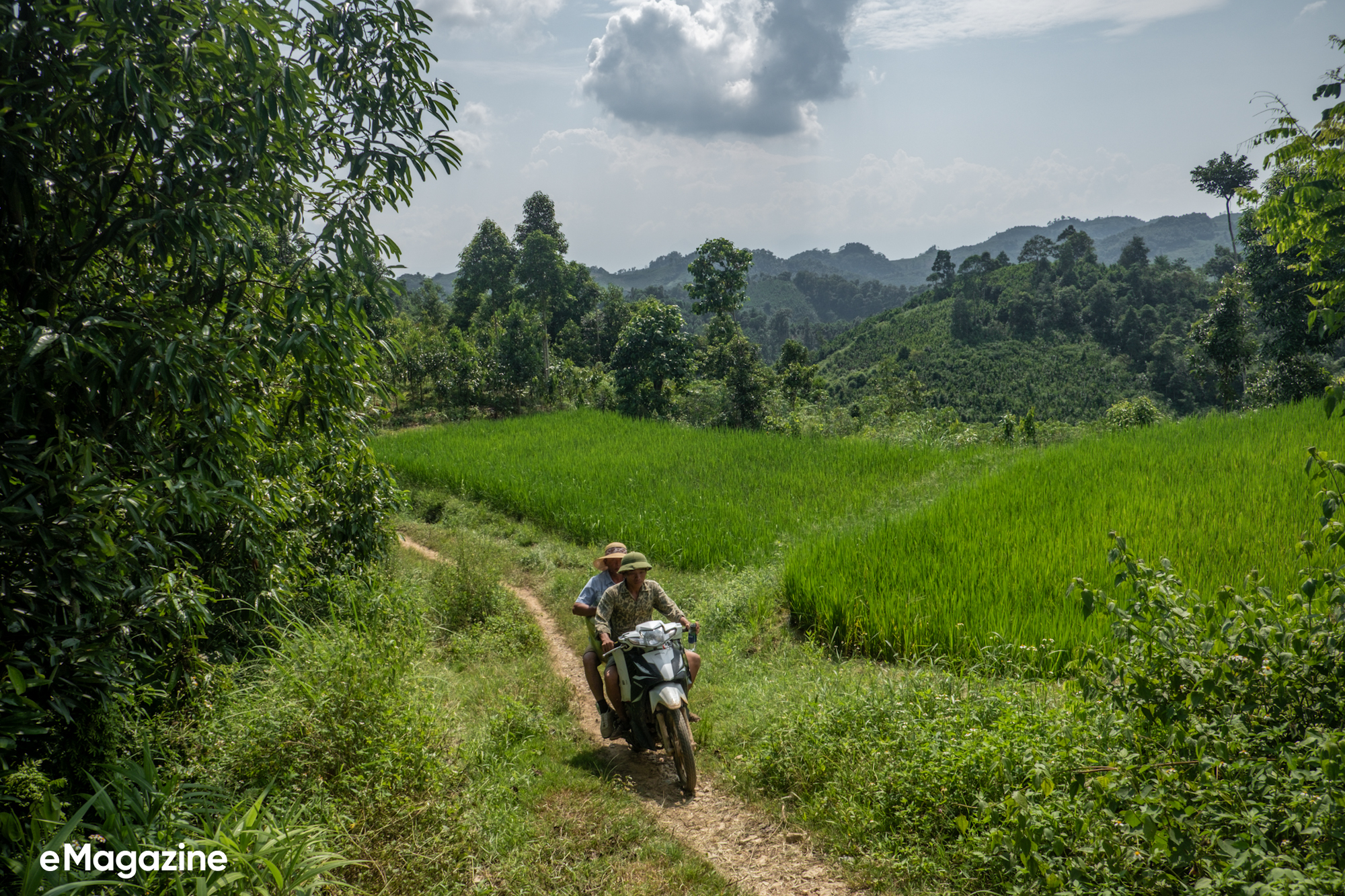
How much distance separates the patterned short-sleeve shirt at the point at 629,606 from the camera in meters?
4.45

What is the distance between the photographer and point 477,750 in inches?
157

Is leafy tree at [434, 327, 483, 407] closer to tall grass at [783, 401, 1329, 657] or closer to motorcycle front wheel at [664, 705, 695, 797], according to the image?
tall grass at [783, 401, 1329, 657]

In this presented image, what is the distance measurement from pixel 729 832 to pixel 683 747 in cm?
49

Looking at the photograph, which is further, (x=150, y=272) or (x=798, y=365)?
(x=798, y=365)

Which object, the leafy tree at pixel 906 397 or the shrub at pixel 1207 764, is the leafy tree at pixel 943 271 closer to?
the leafy tree at pixel 906 397

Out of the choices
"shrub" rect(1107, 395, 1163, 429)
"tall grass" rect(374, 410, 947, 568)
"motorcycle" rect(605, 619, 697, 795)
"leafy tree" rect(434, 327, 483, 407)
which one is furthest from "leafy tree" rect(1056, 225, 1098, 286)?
"motorcycle" rect(605, 619, 697, 795)

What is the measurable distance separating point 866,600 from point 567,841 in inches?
131

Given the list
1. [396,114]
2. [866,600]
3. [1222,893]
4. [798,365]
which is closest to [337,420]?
[396,114]

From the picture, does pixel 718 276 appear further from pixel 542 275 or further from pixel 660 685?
pixel 660 685

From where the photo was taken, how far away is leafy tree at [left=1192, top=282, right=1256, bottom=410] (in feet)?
70.0

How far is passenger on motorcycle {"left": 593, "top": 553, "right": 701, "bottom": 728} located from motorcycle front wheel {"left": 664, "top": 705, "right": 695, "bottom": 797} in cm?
37

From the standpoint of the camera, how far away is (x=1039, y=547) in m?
6.72

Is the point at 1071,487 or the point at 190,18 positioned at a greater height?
the point at 190,18

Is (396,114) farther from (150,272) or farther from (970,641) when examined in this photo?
(970,641)
